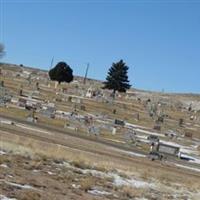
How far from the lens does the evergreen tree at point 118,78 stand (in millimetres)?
114688

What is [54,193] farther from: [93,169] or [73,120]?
[73,120]

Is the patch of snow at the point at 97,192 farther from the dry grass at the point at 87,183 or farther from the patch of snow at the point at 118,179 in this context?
the patch of snow at the point at 118,179

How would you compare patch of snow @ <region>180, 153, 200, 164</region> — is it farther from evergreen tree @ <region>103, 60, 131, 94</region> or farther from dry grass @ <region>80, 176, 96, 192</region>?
evergreen tree @ <region>103, 60, 131, 94</region>

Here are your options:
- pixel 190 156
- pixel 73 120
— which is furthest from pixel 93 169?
pixel 73 120

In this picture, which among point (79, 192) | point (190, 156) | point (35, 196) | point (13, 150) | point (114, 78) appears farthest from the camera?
point (114, 78)

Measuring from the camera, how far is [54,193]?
15.6 meters

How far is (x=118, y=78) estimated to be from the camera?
115 metres

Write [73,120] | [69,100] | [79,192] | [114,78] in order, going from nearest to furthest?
[79,192]
[73,120]
[69,100]
[114,78]

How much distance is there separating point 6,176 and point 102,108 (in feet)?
218

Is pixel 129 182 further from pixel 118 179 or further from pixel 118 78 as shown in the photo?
pixel 118 78

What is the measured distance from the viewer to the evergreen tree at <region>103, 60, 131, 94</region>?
115m

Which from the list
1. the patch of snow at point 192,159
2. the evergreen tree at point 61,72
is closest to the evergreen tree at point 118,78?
the evergreen tree at point 61,72

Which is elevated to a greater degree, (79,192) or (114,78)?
(114,78)

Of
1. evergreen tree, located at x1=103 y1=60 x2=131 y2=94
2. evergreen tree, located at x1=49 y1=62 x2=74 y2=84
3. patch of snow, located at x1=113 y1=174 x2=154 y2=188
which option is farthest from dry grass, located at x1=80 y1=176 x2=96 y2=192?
evergreen tree, located at x1=49 y1=62 x2=74 y2=84
